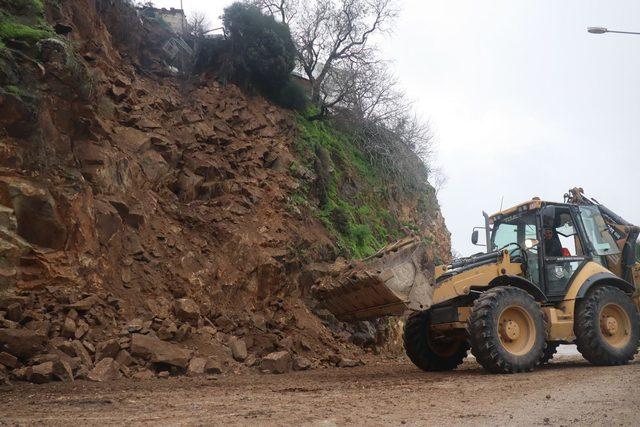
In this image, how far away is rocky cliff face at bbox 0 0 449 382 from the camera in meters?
8.57

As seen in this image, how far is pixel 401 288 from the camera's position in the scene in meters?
8.70

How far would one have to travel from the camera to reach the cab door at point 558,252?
9.82 metres

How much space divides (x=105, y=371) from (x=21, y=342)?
1174mm

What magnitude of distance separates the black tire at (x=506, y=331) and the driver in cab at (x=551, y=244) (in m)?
1.40

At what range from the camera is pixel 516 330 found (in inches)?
344

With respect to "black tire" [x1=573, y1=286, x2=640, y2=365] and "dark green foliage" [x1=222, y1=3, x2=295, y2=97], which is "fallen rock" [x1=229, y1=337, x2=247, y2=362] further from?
"dark green foliage" [x1=222, y1=3, x2=295, y2=97]

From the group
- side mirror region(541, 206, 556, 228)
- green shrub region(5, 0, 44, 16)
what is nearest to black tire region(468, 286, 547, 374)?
side mirror region(541, 206, 556, 228)

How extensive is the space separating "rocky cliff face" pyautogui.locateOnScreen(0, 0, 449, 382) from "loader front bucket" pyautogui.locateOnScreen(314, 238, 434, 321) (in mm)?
1775

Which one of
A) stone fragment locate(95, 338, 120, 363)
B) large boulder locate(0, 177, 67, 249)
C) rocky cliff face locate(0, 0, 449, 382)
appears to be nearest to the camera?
stone fragment locate(95, 338, 120, 363)

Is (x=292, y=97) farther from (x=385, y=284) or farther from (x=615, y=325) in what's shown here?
(x=615, y=325)

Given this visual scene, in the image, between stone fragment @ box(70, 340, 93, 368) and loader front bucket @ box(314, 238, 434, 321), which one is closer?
stone fragment @ box(70, 340, 93, 368)

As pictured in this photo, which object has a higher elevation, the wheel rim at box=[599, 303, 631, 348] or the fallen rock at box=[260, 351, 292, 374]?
the wheel rim at box=[599, 303, 631, 348]

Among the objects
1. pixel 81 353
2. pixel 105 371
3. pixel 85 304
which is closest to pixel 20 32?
pixel 85 304

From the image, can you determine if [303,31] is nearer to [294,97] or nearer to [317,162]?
[294,97]
